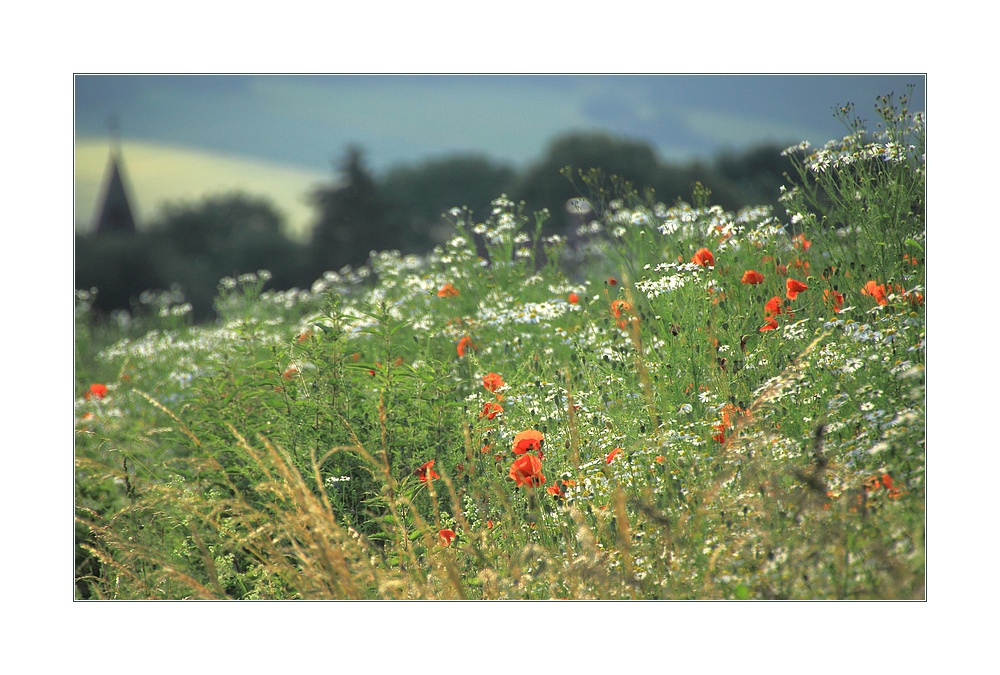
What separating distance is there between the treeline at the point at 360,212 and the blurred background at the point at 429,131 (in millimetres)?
26

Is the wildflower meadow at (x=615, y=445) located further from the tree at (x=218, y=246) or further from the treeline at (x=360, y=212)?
the tree at (x=218, y=246)

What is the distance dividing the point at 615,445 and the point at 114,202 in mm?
3114

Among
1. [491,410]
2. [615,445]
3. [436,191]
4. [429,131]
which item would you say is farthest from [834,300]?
[436,191]

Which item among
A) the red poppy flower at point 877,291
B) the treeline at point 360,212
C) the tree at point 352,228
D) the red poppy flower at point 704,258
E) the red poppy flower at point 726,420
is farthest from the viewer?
the tree at point 352,228

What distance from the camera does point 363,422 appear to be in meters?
2.71

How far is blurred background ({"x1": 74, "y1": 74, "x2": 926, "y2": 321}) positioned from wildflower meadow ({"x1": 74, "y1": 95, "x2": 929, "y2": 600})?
30 centimetres

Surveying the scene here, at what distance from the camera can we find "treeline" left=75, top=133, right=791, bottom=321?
A: 159 inches

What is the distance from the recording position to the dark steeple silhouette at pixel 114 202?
3.23 metres

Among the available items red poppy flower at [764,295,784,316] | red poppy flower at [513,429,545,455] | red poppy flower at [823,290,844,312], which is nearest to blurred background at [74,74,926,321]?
red poppy flower at [823,290,844,312]

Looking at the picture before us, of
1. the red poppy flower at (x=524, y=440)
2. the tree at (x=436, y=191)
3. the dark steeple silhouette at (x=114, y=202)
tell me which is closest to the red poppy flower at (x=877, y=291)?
the red poppy flower at (x=524, y=440)

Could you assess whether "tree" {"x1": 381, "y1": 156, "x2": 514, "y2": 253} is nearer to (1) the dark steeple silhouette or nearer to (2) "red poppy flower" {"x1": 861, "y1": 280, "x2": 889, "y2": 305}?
(1) the dark steeple silhouette
